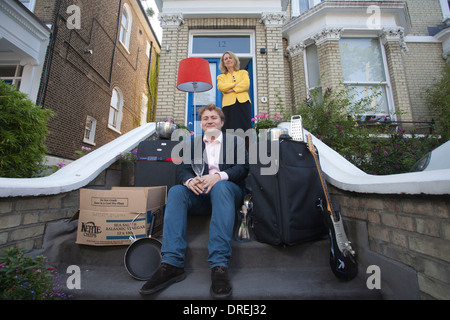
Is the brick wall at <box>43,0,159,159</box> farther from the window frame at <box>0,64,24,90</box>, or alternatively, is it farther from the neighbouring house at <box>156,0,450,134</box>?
the neighbouring house at <box>156,0,450,134</box>

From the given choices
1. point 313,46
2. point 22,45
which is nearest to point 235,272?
point 313,46

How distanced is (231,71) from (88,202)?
270 cm

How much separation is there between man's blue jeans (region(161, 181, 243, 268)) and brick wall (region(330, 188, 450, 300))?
3.25 ft

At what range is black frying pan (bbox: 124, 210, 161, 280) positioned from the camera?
149 cm

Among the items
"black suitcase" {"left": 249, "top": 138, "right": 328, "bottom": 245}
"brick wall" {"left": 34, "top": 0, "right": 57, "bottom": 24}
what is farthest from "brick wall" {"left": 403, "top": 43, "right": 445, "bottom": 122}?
"brick wall" {"left": 34, "top": 0, "right": 57, "bottom": 24}

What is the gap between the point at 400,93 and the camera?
19.0 ft

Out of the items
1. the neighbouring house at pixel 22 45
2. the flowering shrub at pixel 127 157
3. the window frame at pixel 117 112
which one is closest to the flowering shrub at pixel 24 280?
the flowering shrub at pixel 127 157

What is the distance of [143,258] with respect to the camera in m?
1.56

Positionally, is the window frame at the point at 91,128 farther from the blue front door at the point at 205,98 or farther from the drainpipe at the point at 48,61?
the blue front door at the point at 205,98

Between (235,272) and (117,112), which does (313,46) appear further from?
(117,112)

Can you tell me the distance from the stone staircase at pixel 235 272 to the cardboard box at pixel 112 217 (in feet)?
0.40

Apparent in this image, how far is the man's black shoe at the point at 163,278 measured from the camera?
1254 millimetres

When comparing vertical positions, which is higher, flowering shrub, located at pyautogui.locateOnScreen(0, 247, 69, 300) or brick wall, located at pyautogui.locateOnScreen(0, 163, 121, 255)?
brick wall, located at pyautogui.locateOnScreen(0, 163, 121, 255)

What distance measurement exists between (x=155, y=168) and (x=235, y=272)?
1.55m
